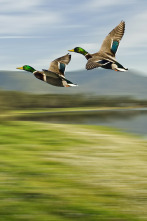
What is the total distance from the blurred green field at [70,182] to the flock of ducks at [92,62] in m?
3.57

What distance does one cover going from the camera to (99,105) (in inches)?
2859

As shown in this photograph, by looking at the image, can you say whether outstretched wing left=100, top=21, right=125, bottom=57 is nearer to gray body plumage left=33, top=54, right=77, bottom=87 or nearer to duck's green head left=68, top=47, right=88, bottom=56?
duck's green head left=68, top=47, right=88, bottom=56

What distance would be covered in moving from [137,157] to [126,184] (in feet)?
18.2

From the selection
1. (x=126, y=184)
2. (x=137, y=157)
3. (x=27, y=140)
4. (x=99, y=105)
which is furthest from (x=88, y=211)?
(x=99, y=105)

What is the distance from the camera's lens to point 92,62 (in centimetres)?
559

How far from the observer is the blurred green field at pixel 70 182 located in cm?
902

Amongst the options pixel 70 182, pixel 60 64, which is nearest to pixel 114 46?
pixel 60 64

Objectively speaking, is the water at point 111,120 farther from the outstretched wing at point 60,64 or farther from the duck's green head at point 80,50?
the duck's green head at point 80,50

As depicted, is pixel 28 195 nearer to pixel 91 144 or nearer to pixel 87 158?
pixel 87 158

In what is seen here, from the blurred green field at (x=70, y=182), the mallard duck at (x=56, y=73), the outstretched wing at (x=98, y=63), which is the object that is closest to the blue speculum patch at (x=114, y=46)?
the outstretched wing at (x=98, y=63)

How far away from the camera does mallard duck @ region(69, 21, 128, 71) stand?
5500 mm

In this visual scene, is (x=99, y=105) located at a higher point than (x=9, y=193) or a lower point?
lower

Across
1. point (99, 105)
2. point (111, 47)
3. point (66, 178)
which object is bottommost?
point (99, 105)

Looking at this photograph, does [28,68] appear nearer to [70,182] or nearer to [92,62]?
[92,62]
